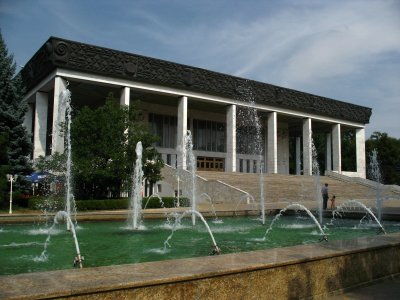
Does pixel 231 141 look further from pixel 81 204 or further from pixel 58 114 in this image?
pixel 81 204

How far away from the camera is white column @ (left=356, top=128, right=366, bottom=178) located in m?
51.6

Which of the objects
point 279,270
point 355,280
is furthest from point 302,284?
point 355,280

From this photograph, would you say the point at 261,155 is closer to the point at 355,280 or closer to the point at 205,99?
the point at 205,99

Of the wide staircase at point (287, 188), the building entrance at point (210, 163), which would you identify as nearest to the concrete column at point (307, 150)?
the wide staircase at point (287, 188)

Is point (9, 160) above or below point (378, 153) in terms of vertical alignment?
below

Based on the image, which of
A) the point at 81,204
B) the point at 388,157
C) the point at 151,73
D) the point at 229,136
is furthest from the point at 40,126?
the point at 388,157

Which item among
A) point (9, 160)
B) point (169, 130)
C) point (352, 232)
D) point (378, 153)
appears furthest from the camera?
point (378, 153)

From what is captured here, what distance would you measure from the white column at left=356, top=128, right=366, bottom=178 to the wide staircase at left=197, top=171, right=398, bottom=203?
45.0 feet

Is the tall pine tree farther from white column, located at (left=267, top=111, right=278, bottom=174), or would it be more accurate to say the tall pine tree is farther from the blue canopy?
white column, located at (left=267, top=111, right=278, bottom=174)

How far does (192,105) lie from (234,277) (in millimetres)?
39704

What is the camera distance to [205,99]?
3897cm

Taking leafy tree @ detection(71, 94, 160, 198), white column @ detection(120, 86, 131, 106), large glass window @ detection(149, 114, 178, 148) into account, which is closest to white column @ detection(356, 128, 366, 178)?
large glass window @ detection(149, 114, 178, 148)

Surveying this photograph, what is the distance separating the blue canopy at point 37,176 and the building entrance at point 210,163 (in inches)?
869

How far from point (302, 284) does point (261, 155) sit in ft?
153
